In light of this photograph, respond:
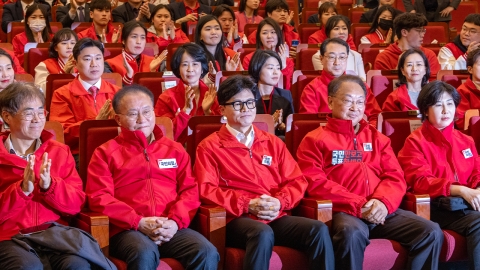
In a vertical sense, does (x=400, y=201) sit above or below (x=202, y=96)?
below

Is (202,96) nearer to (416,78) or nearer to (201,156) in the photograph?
(201,156)

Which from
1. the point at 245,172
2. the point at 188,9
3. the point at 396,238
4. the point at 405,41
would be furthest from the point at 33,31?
the point at 396,238

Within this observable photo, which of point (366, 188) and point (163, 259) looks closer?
point (163, 259)

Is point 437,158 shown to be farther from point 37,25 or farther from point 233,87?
point 37,25


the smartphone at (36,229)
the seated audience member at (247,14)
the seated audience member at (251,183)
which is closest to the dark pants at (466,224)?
the seated audience member at (251,183)

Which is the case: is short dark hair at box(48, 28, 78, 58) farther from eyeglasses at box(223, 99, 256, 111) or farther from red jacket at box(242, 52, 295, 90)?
eyeglasses at box(223, 99, 256, 111)

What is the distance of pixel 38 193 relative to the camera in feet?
8.44

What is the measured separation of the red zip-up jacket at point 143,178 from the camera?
2.72 metres

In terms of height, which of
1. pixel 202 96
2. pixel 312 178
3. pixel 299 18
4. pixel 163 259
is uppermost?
pixel 299 18

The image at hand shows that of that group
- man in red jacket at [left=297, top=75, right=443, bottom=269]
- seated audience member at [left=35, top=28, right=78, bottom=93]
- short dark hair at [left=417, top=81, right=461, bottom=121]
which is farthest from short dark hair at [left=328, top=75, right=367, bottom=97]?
seated audience member at [left=35, top=28, right=78, bottom=93]

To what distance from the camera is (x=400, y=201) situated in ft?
9.77

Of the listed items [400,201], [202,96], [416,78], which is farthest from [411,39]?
[400,201]

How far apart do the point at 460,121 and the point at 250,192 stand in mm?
1328

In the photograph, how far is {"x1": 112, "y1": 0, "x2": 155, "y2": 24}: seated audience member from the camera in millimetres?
6098
